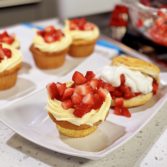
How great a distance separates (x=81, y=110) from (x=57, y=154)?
0.12 meters

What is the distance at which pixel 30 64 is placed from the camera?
141 cm

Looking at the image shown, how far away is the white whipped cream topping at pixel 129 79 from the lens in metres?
1.07

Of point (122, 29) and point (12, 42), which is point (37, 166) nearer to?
point (12, 42)

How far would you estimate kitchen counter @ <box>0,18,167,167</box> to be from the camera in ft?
2.81

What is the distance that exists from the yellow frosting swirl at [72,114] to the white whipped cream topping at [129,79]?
0.16m

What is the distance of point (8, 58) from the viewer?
1.23 meters

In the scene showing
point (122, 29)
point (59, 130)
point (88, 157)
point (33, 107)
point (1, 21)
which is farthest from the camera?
point (1, 21)

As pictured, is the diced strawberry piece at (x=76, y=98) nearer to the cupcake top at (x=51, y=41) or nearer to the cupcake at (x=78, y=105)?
the cupcake at (x=78, y=105)

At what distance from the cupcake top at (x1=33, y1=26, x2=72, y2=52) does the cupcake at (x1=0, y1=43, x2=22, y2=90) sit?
142 millimetres

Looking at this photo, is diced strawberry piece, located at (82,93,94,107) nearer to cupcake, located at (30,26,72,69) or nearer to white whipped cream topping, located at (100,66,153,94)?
white whipped cream topping, located at (100,66,153,94)

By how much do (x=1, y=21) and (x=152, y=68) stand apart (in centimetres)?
152

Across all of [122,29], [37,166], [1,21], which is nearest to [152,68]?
[37,166]

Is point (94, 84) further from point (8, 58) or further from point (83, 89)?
point (8, 58)

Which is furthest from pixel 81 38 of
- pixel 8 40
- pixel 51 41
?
pixel 8 40
